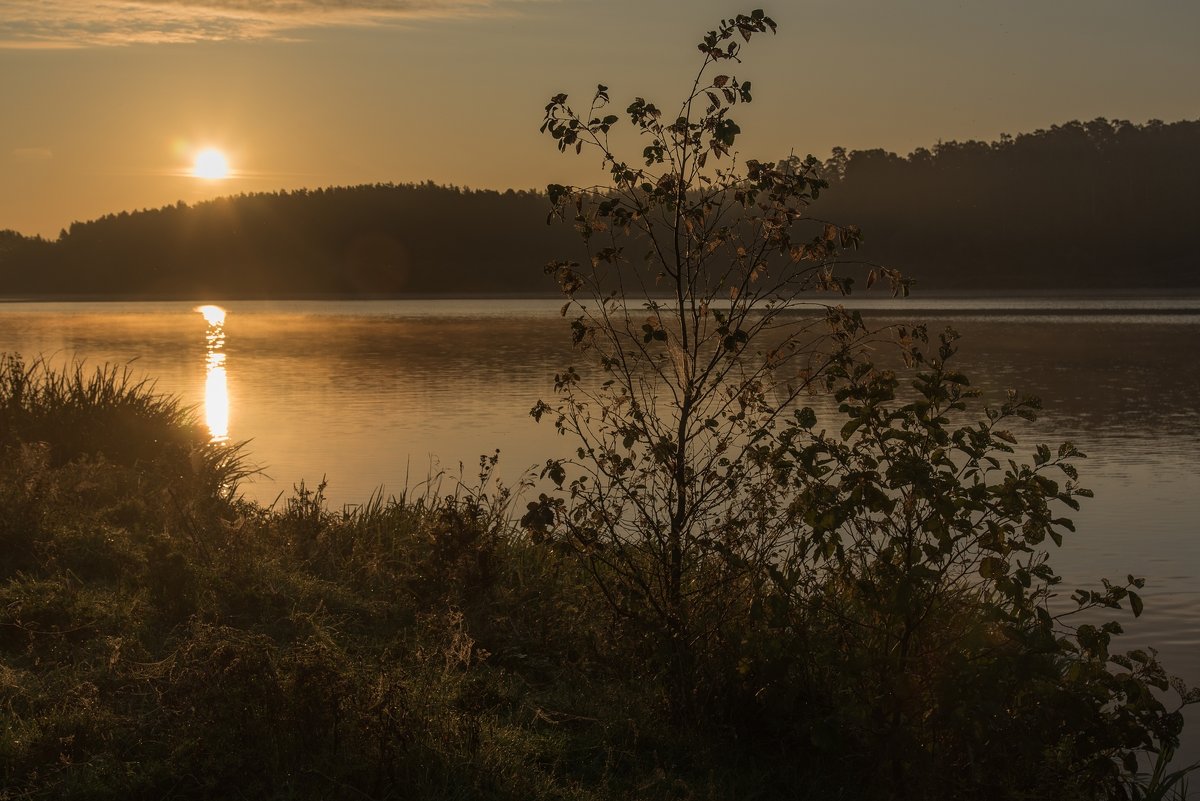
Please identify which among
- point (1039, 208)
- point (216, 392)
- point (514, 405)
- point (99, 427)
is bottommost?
point (216, 392)

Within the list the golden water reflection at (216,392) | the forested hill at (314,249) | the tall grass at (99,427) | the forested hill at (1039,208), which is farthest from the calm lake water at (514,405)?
the forested hill at (314,249)

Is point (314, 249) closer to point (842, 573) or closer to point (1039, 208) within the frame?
point (1039, 208)

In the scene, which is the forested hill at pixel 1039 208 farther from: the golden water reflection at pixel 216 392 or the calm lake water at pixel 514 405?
the golden water reflection at pixel 216 392

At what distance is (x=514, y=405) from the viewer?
25.7 meters

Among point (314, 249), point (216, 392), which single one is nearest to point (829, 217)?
point (314, 249)

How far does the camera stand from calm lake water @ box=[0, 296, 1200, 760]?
12.8 m

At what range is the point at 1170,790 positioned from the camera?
23.6ft

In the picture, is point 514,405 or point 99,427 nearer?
point 99,427

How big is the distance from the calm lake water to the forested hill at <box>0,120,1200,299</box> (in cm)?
6964

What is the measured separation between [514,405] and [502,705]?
18832mm

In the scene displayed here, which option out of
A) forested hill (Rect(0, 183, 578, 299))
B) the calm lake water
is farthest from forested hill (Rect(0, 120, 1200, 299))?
the calm lake water

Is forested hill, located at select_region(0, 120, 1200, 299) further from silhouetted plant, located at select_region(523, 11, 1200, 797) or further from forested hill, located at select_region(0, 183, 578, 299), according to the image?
silhouetted plant, located at select_region(523, 11, 1200, 797)

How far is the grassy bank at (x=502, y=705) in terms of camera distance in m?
5.79

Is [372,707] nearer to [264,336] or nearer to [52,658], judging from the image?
[52,658]
